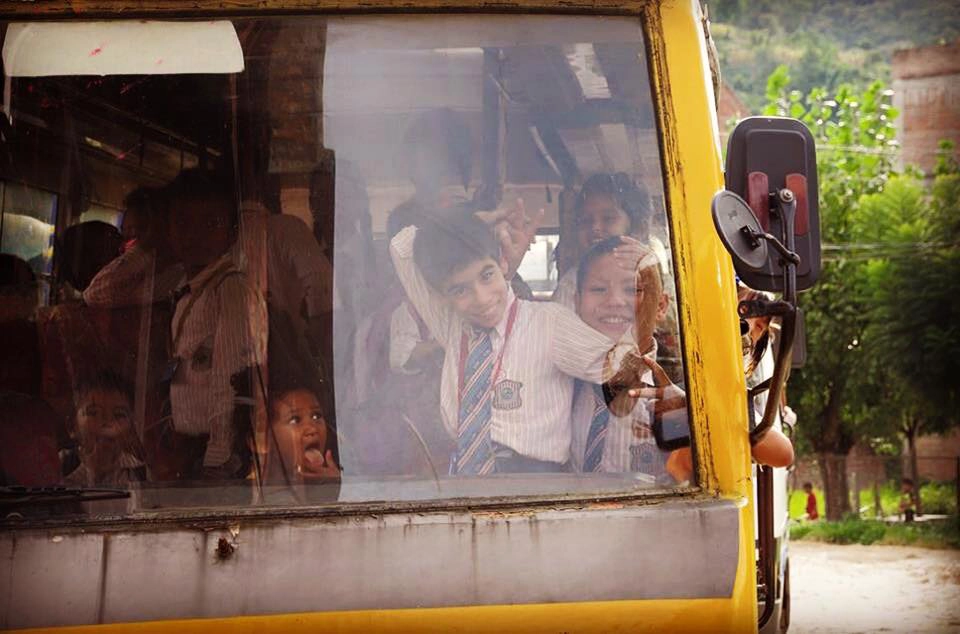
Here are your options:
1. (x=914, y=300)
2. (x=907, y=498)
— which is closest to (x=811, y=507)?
(x=907, y=498)

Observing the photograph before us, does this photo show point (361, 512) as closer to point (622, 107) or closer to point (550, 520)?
point (550, 520)

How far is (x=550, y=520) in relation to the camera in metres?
2.84

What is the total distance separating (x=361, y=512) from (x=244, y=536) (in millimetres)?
239

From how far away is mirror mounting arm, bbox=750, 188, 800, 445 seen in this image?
9.35 feet

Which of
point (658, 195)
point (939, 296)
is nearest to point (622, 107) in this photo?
point (658, 195)

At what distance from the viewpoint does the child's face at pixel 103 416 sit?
3.02m

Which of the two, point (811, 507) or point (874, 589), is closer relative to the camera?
point (874, 589)

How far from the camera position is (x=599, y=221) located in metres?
3.13

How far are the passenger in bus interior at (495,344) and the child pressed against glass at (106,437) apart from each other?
2.17 feet

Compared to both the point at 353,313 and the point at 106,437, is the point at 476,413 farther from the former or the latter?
the point at 106,437

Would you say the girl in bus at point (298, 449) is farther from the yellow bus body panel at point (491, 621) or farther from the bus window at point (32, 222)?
the bus window at point (32, 222)

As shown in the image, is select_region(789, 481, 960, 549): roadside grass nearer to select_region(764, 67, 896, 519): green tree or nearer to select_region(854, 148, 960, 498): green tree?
select_region(764, 67, 896, 519): green tree

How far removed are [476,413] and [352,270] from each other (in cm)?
42

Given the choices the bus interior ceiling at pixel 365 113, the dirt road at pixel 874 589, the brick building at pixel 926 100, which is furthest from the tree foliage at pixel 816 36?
the bus interior ceiling at pixel 365 113
